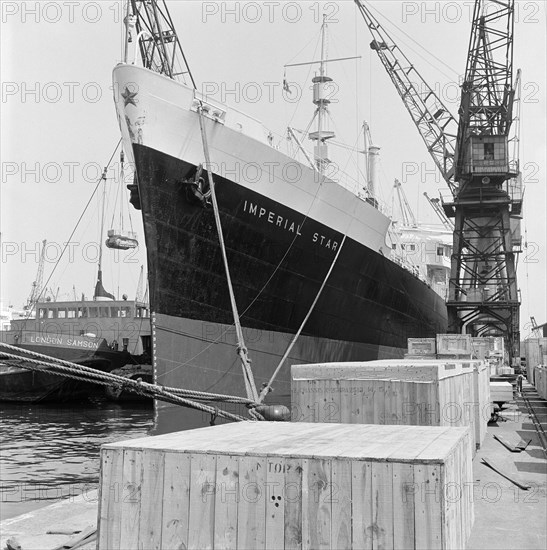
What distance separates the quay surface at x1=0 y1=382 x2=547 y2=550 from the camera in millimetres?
8031

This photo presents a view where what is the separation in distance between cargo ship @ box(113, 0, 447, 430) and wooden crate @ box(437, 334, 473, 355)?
3.99 meters

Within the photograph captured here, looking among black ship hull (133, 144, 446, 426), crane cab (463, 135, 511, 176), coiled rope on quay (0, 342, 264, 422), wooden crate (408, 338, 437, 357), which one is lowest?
coiled rope on quay (0, 342, 264, 422)

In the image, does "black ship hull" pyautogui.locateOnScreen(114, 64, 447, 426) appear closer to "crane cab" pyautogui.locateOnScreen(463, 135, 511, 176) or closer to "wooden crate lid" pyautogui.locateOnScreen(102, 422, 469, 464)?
"wooden crate lid" pyautogui.locateOnScreen(102, 422, 469, 464)

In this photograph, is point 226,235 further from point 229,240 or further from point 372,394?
point 372,394

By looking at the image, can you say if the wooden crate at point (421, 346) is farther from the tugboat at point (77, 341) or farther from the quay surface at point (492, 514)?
the tugboat at point (77, 341)

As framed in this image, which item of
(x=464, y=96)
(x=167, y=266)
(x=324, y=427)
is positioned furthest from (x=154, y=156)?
(x=464, y=96)

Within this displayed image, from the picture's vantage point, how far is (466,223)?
42.9 m

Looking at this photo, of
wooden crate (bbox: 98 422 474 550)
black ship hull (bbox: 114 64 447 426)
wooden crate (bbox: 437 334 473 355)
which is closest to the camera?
wooden crate (bbox: 98 422 474 550)

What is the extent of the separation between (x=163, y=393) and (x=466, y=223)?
36804 mm

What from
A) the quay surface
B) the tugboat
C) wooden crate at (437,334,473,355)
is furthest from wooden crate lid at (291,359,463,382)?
wooden crate at (437,334,473,355)

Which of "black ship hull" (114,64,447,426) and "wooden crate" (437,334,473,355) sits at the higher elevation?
"black ship hull" (114,64,447,426)

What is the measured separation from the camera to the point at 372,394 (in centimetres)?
996

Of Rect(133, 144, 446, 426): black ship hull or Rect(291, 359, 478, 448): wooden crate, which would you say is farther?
Rect(133, 144, 446, 426): black ship hull

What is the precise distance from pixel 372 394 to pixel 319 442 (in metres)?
3.99
